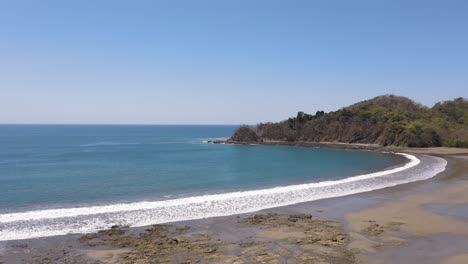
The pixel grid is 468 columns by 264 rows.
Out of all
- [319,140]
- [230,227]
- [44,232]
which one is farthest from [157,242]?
[319,140]

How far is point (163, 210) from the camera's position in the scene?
22.5 m

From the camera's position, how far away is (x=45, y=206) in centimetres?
2373

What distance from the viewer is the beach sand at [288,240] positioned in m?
14.2

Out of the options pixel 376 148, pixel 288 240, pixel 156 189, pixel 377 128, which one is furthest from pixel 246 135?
pixel 288 240

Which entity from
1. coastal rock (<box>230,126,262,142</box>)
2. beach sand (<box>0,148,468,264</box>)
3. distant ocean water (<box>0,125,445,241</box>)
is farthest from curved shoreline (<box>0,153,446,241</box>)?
coastal rock (<box>230,126,262,142</box>)

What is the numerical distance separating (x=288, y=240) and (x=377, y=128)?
236 feet

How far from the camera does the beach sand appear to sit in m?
14.2

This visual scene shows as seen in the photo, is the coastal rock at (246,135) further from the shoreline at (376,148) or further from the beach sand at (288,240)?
the beach sand at (288,240)

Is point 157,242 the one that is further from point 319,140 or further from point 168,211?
point 319,140

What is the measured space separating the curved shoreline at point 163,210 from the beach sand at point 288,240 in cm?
123

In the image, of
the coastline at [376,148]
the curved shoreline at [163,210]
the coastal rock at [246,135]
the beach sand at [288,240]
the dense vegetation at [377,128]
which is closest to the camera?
the beach sand at [288,240]

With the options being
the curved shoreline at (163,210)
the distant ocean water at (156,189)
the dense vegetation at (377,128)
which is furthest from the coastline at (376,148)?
the curved shoreline at (163,210)

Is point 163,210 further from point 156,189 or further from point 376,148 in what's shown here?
point 376,148

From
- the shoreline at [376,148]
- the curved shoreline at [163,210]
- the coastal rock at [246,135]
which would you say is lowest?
the curved shoreline at [163,210]
